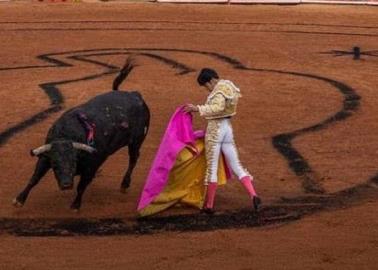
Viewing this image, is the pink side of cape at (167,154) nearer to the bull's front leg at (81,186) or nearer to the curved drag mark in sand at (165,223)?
the curved drag mark in sand at (165,223)

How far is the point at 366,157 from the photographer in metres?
12.2

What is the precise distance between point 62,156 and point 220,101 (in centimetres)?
161

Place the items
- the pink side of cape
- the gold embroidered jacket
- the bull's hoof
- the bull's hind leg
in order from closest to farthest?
1. the gold embroidered jacket
2. the pink side of cape
3. the bull's hoof
4. the bull's hind leg

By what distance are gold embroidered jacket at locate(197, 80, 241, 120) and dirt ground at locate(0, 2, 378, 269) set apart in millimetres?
1092

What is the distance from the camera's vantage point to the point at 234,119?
47.2ft

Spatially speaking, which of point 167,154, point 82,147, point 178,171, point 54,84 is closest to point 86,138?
point 82,147

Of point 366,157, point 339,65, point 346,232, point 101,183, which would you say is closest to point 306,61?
point 339,65

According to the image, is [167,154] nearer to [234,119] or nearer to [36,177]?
[36,177]

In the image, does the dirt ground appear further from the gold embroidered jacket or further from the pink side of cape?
the gold embroidered jacket

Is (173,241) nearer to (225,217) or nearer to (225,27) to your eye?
(225,217)

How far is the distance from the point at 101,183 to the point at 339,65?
9539mm

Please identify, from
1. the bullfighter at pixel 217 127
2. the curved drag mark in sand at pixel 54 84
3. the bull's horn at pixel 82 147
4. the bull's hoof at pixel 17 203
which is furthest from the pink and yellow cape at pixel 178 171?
the curved drag mark in sand at pixel 54 84

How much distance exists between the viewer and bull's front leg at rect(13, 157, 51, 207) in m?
9.46

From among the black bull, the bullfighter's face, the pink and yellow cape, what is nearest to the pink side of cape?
the pink and yellow cape
